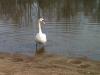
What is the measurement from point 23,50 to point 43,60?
218 centimetres

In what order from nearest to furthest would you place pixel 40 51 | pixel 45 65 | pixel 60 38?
pixel 45 65
pixel 40 51
pixel 60 38

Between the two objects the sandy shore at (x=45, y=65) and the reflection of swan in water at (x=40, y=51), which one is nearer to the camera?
the sandy shore at (x=45, y=65)

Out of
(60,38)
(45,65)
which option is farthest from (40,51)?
(45,65)

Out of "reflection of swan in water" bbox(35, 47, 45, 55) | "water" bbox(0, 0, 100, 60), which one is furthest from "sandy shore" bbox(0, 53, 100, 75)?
"water" bbox(0, 0, 100, 60)

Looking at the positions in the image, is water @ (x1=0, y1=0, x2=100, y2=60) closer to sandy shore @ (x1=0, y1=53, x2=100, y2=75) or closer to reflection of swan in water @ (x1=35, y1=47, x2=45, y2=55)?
reflection of swan in water @ (x1=35, y1=47, x2=45, y2=55)

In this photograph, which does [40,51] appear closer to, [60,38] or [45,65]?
[60,38]

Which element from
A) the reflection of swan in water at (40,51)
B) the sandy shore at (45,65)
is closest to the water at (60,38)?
the reflection of swan in water at (40,51)

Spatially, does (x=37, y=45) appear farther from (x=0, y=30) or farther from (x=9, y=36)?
(x=0, y=30)

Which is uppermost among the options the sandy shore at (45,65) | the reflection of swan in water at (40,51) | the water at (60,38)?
the water at (60,38)

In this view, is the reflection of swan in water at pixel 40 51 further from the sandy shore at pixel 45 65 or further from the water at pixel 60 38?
the sandy shore at pixel 45 65

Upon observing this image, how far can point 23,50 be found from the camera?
15.2 m

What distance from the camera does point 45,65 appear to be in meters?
12.1

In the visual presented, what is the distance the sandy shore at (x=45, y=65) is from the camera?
10820 mm

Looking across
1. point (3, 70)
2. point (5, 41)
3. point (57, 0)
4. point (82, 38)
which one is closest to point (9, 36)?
point (5, 41)
